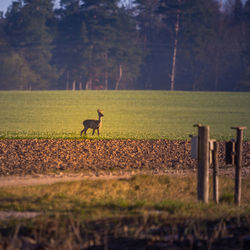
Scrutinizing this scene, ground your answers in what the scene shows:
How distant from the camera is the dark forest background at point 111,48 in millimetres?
66375

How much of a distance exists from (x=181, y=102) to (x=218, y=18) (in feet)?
113

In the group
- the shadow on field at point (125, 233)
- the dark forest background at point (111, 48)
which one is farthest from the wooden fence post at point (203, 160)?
the dark forest background at point (111, 48)

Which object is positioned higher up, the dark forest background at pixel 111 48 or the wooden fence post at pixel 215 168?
the dark forest background at pixel 111 48

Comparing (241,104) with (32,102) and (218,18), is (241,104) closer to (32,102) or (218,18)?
(32,102)

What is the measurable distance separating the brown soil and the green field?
16.8 feet

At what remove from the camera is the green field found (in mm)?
28359

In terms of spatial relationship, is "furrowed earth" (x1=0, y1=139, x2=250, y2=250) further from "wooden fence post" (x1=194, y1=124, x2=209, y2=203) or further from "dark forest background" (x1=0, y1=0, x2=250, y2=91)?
"dark forest background" (x1=0, y1=0, x2=250, y2=91)

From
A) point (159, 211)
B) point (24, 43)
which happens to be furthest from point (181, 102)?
point (159, 211)

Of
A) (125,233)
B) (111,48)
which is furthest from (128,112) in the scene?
(125,233)

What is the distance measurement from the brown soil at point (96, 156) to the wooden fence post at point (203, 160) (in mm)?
3975

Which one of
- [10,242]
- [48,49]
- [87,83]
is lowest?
[10,242]

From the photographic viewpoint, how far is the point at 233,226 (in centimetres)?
711

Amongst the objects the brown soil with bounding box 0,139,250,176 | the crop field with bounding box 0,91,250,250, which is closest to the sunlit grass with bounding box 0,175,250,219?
the crop field with bounding box 0,91,250,250

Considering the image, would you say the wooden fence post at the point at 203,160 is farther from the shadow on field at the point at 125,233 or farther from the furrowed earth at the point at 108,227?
the shadow on field at the point at 125,233
